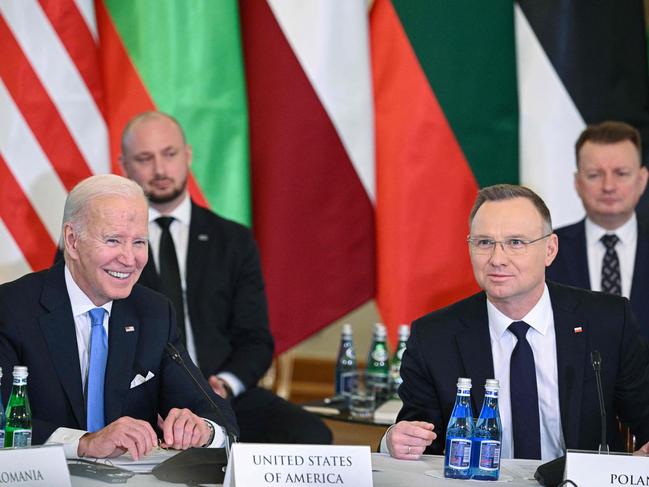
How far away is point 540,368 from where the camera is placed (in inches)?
135

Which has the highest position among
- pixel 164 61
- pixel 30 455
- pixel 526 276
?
pixel 164 61

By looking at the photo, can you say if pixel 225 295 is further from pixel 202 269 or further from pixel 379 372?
pixel 379 372

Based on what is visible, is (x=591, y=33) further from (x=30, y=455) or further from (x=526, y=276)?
(x=30, y=455)

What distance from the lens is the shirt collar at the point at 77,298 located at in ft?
11.2

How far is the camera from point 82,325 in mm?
3455

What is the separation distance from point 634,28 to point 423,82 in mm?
1124

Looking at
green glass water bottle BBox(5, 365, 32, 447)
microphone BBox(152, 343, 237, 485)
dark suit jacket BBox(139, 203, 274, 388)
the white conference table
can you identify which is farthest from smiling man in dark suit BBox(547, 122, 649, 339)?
green glass water bottle BBox(5, 365, 32, 447)

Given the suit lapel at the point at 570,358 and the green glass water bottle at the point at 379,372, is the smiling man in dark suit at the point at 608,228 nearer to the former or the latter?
the green glass water bottle at the point at 379,372

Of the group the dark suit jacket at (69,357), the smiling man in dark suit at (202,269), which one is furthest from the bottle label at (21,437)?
the smiling man in dark suit at (202,269)

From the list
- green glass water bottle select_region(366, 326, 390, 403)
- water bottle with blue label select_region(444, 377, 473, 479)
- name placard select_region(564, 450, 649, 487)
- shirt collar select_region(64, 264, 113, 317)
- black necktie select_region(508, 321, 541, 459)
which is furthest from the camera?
green glass water bottle select_region(366, 326, 390, 403)

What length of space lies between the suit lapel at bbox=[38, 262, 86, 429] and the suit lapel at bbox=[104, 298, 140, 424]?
0.09m

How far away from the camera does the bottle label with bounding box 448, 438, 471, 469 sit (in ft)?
9.19

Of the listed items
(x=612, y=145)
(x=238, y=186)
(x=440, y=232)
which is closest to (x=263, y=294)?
(x=238, y=186)

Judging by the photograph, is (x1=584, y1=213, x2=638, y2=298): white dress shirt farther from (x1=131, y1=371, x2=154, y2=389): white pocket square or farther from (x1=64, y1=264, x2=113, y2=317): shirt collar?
(x1=64, y1=264, x2=113, y2=317): shirt collar
